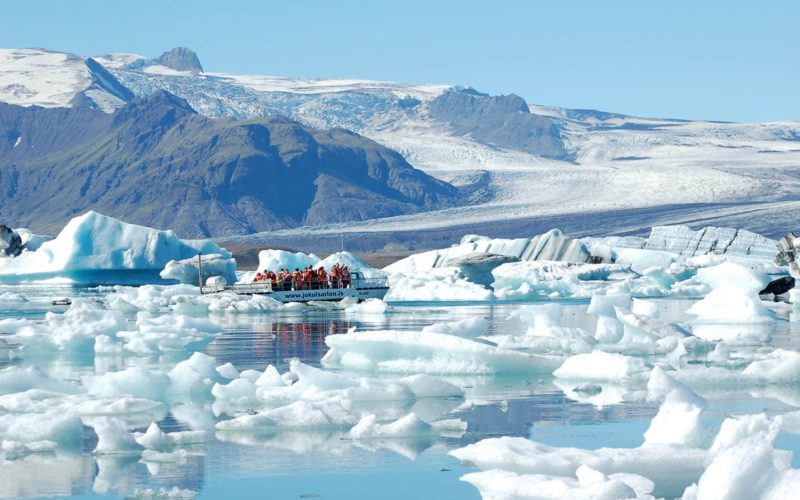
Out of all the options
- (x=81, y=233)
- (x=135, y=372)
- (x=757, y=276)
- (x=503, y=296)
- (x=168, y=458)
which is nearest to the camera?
(x=168, y=458)

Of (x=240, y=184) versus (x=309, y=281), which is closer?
(x=309, y=281)

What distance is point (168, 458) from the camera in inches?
325

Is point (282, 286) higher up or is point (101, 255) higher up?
point (101, 255)

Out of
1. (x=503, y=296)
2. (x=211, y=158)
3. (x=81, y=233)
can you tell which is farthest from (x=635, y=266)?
(x=211, y=158)

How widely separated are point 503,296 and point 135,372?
27150 mm

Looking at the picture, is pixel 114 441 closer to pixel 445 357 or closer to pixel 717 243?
pixel 445 357

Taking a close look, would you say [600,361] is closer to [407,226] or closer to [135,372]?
[135,372]

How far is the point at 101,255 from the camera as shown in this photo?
47.1 meters

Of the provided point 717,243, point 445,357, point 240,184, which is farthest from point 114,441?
point 240,184

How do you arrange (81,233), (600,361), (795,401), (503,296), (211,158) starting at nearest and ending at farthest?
(795,401)
(600,361)
(503,296)
(81,233)
(211,158)

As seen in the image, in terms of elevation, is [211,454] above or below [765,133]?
below

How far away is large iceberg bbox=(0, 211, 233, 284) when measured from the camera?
46719 millimetres

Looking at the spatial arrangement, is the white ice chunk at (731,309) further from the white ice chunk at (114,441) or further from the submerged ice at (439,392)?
the white ice chunk at (114,441)

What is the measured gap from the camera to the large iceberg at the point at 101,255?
46.7 meters
